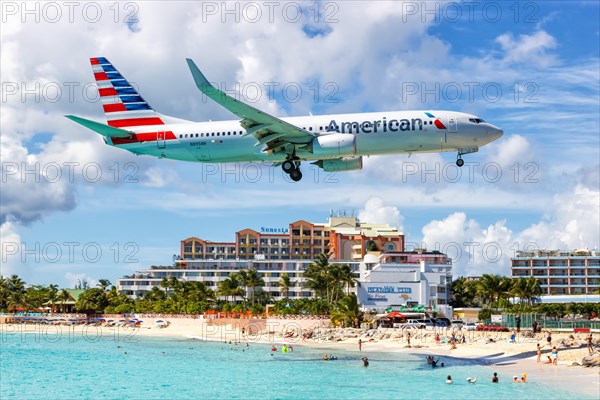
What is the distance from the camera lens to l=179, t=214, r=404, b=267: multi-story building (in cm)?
17975

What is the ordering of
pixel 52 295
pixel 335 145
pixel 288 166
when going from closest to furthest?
pixel 335 145
pixel 288 166
pixel 52 295

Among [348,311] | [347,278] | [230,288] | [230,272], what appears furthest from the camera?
[230,272]

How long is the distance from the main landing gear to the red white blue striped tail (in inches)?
385

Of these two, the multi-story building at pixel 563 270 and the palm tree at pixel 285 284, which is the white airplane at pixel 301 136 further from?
the multi-story building at pixel 563 270

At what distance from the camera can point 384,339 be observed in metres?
94.8

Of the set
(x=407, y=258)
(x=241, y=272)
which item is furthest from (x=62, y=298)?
(x=407, y=258)

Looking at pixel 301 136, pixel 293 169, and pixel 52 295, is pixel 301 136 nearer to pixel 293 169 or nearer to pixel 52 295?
pixel 293 169

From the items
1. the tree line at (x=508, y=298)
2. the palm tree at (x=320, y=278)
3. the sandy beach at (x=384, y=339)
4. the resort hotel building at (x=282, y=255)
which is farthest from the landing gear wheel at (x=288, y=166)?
the resort hotel building at (x=282, y=255)

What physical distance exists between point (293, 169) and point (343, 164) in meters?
3.17

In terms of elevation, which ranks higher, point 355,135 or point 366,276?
point 355,135

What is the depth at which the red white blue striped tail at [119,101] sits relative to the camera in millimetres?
55406

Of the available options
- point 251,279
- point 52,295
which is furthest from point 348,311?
point 52,295

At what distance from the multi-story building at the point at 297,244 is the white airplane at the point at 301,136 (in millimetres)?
126521

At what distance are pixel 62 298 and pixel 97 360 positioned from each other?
3599 inches
